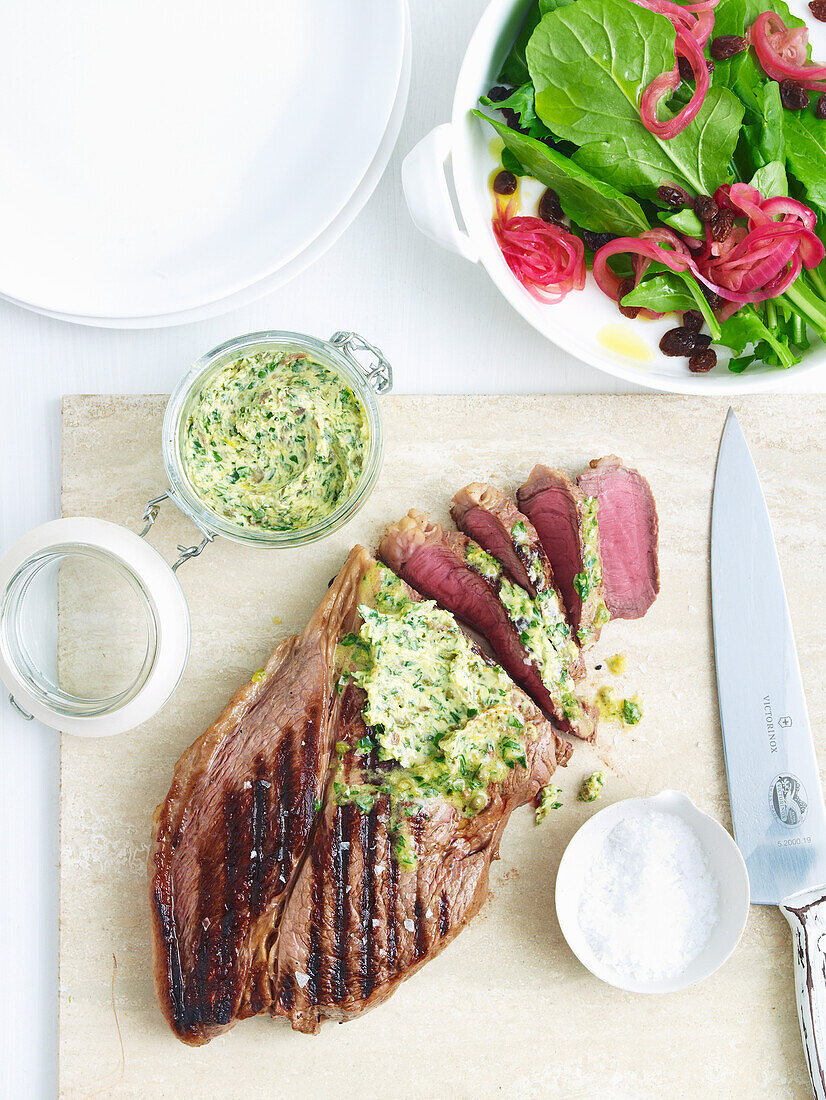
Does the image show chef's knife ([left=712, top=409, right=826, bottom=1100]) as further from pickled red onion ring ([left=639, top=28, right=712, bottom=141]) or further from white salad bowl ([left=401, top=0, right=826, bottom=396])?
pickled red onion ring ([left=639, top=28, right=712, bottom=141])

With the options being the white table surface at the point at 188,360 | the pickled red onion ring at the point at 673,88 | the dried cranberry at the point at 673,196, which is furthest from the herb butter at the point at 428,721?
the pickled red onion ring at the point at 673,88

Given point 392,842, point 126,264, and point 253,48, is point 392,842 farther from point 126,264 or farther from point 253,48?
point 253,48

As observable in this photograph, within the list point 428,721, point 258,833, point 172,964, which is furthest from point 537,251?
point 172,964

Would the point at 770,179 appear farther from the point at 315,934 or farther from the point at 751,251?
the point at 315,934

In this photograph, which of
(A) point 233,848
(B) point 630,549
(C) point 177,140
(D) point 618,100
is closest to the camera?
(D) point 618,100

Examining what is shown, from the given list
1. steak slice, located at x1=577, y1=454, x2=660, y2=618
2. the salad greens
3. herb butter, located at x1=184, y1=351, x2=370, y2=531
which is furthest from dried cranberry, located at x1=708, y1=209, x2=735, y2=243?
herb butter, located at x1=184, y1=351, x2=370, y2=531

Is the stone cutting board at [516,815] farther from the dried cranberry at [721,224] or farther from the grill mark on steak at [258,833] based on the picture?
the dried cranberry at [721,224]
